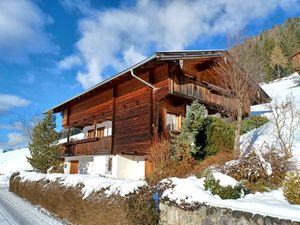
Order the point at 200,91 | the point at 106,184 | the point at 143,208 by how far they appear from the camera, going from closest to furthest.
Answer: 1. the point at 143,208
2. the point at 106,184
3. the point at 200,91

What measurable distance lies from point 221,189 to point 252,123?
14.6m

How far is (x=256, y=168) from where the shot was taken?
28.9 feet

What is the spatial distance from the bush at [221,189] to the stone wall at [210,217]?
0.77 metres

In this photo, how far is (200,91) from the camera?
723 inches

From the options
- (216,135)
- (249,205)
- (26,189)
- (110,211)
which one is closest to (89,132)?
(26,189)

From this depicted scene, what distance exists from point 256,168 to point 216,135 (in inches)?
246

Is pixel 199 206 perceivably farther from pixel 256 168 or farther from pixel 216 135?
pixel 216 135

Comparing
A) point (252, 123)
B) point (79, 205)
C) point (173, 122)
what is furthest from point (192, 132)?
point (252, 123)

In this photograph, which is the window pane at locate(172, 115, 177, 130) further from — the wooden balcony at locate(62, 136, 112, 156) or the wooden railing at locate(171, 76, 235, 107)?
the wooden balcony at locate(62, 136, 112, 156)

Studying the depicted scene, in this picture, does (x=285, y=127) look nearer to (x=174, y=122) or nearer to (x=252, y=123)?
(x=252, y=123)

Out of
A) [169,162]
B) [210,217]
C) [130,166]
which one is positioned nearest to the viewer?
[210,217]

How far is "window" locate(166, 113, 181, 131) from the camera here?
1767 cm

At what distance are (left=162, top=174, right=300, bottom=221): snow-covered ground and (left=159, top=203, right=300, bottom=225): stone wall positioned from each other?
0.10 meters

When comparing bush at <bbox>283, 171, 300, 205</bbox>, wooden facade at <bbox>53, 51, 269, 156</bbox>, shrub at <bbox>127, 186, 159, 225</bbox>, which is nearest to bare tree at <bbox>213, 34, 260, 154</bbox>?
wooden facade at <bbox>53, 51, 269, 156</bbox>
